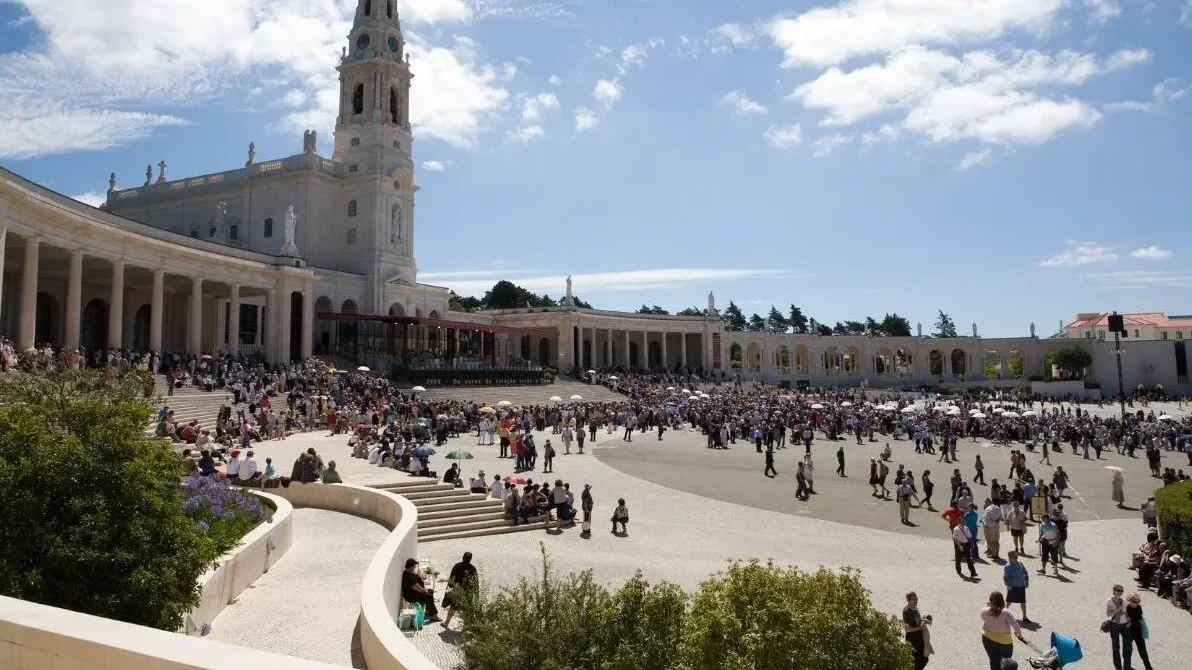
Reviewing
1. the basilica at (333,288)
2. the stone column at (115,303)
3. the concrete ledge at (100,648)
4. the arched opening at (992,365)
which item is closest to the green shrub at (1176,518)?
the concrete ledge at (100,648)

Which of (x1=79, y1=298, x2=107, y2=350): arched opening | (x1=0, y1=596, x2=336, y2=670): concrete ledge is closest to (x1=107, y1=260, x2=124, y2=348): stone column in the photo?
(x1=79, y1=298, x2=107, y2=350): arched opening

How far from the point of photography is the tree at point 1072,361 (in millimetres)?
87188

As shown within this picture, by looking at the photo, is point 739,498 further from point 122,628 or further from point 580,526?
point 122,628

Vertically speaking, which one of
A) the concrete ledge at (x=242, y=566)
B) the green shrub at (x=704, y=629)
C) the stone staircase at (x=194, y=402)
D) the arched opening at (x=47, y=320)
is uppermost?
the arched opening at (x=47, y=320)

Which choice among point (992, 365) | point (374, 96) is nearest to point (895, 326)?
point (992, 365)

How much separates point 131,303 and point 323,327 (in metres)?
12.4

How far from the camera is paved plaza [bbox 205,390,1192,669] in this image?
10.3m

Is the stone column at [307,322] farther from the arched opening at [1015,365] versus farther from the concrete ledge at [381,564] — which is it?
the arched opening at [1015,365]

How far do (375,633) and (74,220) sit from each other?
1110 inches

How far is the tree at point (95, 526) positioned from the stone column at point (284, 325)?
3359 cm

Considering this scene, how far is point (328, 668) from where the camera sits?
4020mm

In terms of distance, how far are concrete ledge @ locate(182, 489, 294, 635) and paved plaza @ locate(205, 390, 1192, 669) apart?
0.21 m

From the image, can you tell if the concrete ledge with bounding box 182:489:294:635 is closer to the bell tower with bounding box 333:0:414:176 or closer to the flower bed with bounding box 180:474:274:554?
the flower bed with bounding box 180:474:274:554

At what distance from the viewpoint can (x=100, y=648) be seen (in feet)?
14.5
